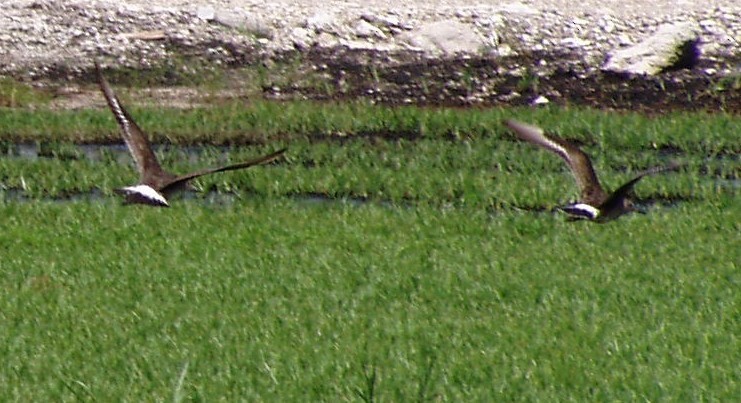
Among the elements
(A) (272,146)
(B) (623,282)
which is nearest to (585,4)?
(A) (272,146)

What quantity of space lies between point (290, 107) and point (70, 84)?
8.67ft

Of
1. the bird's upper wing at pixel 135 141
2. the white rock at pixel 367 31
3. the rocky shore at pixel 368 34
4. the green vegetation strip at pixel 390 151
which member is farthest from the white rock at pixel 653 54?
the bird's upper wing at pixel 135 141

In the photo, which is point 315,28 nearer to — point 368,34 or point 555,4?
point 368,34

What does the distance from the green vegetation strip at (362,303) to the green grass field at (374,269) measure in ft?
0.07

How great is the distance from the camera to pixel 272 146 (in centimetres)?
1491

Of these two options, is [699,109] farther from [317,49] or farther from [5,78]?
[5,78]

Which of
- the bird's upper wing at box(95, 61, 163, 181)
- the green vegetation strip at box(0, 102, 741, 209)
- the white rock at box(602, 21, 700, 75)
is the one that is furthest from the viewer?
the white rock at box(602, 21, 700, 75)

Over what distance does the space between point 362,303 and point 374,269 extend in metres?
0.77

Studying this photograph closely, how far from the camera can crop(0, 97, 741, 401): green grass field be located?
27.0 ft

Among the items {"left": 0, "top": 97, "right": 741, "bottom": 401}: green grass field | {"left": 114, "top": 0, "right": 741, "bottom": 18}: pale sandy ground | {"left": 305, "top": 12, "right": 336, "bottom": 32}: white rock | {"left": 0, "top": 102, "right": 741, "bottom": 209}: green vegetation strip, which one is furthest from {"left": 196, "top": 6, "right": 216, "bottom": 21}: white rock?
{"left": 0, "top": 97, "right": 741, "bottom": 401}: green grass field

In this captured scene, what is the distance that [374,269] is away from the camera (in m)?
10.4

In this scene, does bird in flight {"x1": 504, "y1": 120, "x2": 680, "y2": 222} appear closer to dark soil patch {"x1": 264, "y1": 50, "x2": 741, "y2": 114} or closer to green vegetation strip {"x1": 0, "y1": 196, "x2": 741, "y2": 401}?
green vegetation strip {"x1": 0, "y1": 196, "x2": 741, "y2": 401}

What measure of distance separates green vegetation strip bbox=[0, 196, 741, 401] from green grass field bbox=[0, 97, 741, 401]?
22mm

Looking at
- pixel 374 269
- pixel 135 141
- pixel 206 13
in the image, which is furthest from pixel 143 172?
pixel 206 13
